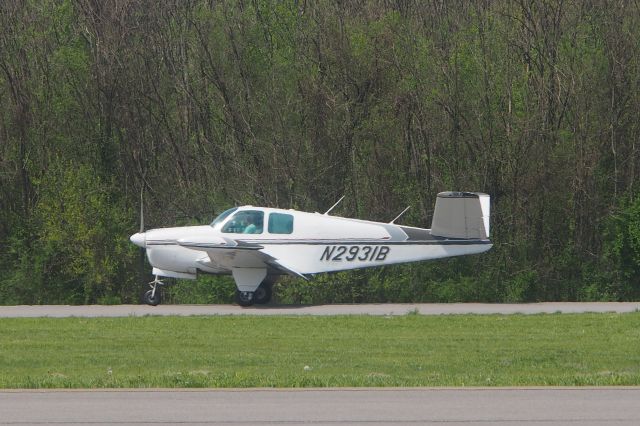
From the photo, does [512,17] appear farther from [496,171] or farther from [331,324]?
[331,324]

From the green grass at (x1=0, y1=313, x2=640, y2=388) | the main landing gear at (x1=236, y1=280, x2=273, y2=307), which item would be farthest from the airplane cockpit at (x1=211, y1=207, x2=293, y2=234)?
the green grass at (x1=0, y1=313, x2=640, y2=388)

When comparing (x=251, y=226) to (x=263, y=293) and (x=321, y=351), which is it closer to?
(x=263, y=293)

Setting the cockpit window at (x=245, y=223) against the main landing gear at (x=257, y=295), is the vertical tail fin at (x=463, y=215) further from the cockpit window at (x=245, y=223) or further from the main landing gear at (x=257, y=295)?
the main landing gear at (x=257, y=295)

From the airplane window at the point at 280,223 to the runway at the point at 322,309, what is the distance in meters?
1.56

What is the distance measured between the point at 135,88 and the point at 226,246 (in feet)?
25.6

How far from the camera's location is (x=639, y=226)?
24.1m

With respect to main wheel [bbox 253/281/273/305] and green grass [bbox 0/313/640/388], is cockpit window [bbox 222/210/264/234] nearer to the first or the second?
main wheel [bbox 253/281/273/305]

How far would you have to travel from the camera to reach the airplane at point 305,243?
21.1 meters

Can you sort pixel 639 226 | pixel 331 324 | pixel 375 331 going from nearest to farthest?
pixel 375 331 → pixel 331 324 → pixel 639 226

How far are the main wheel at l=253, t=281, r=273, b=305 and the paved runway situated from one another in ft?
40.3

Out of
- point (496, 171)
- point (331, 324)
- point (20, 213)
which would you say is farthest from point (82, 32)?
point (331, 324)

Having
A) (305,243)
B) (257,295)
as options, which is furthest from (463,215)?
(257,295)

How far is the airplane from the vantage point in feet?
69.3

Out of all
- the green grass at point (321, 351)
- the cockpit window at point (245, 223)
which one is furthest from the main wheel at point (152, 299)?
the green grass at point (321, 351)
